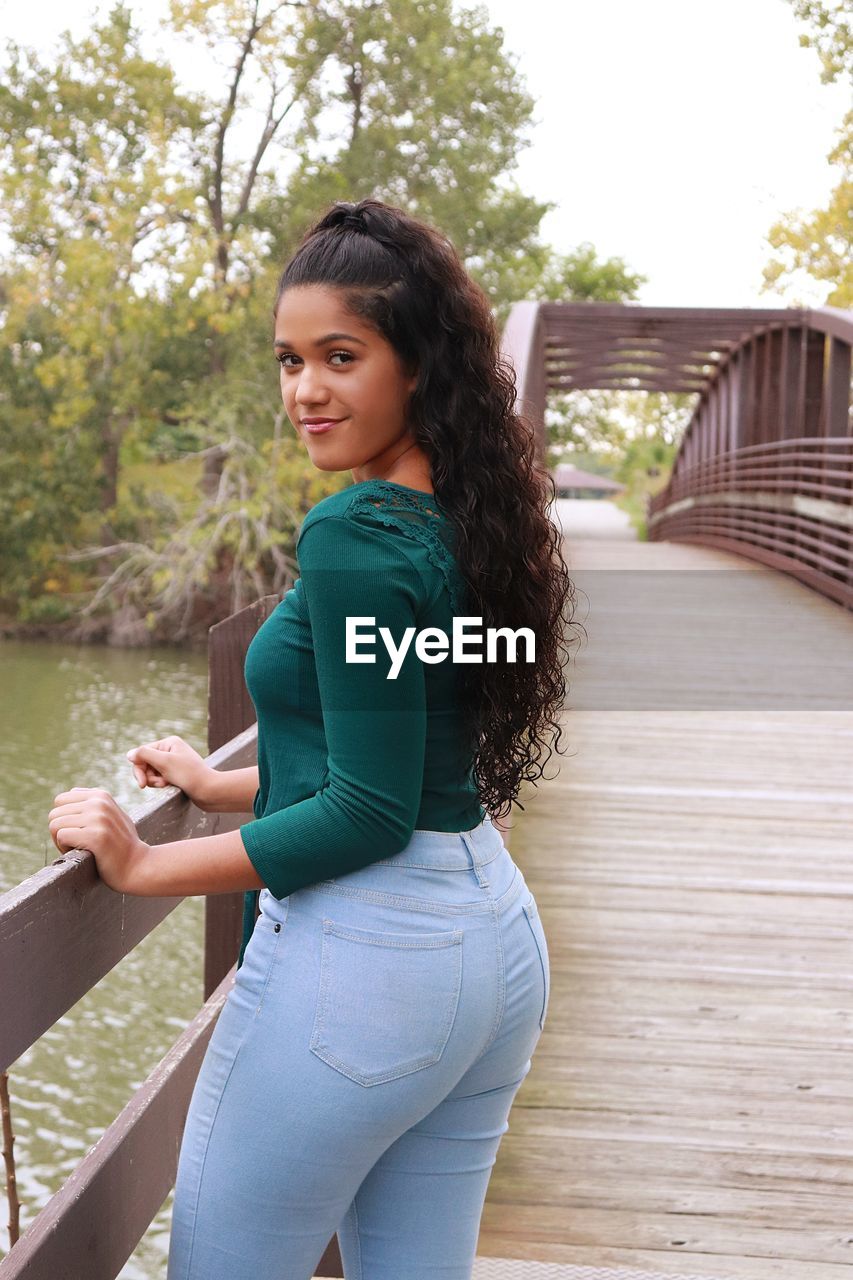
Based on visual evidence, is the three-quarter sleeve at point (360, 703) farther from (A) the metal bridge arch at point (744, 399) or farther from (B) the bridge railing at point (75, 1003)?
(A) the metal bridge arch at point (744, 399)

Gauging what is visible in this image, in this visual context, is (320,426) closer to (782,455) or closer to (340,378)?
(340,378)

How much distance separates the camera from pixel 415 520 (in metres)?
1.35

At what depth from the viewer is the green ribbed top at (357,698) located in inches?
50.8

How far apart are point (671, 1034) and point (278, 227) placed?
2485 cm

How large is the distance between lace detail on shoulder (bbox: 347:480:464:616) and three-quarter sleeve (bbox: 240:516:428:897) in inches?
0.7

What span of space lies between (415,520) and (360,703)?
0.61 ft

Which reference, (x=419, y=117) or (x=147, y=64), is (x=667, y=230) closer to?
(x=419, y=117)

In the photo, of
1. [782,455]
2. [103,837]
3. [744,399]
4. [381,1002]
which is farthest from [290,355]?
[744,399]

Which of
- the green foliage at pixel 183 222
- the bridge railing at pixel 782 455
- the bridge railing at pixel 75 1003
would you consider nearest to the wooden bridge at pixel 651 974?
the bridge railing at pixel 75 1003

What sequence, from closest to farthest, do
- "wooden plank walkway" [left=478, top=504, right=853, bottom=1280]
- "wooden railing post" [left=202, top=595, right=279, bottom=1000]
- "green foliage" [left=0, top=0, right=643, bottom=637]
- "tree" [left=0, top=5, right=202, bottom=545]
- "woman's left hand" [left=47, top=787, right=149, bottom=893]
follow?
"woman's left hand" [left=47, top=787, right=149, bottom=893] → "wooden railing post" [left=202, top=595, right=279, bottom=1000] → "wooden plank walkway" [left=478, top=504, right=853, bottom=1280] → "tree" [left=0, top=5, right=202, bottom=545] → "green foliage" [left=0, top=0, right=643, bottom=637]

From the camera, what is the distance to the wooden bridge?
1586 millimetres

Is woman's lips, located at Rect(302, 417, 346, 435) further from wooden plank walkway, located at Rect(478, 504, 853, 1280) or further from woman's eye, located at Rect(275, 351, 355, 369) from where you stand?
wooden plank walkway, located at Rect(478, 504, 853, 1280)

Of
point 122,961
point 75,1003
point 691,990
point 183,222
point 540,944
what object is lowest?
point 122,961

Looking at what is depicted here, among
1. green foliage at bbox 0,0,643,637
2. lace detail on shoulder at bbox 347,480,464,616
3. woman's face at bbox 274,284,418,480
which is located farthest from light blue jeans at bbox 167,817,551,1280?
green foliage at bbox 0,0,643,637
